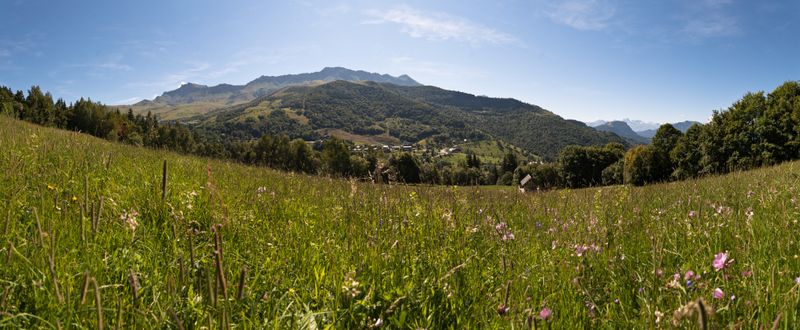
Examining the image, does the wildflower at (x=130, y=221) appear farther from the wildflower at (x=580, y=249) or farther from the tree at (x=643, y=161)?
the tree at (x=643, y=161)

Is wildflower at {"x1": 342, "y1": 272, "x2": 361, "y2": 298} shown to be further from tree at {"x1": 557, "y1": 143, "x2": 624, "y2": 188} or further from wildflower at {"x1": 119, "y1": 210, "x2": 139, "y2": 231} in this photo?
tree at {"x1": 557, "y1": 143, "x2": 624, "y2": 188}

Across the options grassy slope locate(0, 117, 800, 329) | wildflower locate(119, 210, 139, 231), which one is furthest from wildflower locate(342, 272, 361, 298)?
wildflower locate(119, 210, 139, 231)

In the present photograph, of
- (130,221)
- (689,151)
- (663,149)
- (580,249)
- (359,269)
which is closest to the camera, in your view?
(130,221)

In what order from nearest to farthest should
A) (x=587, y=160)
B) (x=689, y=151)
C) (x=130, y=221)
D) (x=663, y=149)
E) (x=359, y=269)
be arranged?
(x=130, y=221) → (x=359, y=269) → (x=689, y=151) → (x=663, y=149) → (x=587, y=160)

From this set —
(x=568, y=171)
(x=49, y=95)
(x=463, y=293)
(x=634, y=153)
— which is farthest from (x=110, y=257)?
(x=49, y=95)

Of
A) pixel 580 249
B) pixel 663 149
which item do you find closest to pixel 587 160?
pixel 663 149

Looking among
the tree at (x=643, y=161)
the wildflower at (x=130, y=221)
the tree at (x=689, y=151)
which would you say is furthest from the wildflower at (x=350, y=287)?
the tree at (x=643, y=161)

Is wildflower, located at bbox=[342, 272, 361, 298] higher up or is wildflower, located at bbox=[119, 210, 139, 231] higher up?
wildflower, located at bbox=[119, 210, 139, 231]

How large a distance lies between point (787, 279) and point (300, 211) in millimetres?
4248

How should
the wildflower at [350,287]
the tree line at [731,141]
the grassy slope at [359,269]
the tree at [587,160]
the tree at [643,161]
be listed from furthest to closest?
the tree at [587,160], the tree at [643,161], the tree line at [731,141], the wildflower at [350,287], the grassy slope at [359,269]

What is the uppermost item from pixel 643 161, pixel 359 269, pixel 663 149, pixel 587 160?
pixel 663 149

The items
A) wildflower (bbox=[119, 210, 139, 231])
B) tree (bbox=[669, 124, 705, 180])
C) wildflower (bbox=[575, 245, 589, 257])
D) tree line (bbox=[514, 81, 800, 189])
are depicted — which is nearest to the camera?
wildflower (bbox=[119, 210, 139, 231])

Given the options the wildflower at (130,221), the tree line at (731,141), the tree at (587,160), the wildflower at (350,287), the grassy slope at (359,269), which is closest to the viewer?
the grassy slope at (359,269)

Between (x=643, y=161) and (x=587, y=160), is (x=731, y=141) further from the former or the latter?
(x=587, y=160)
